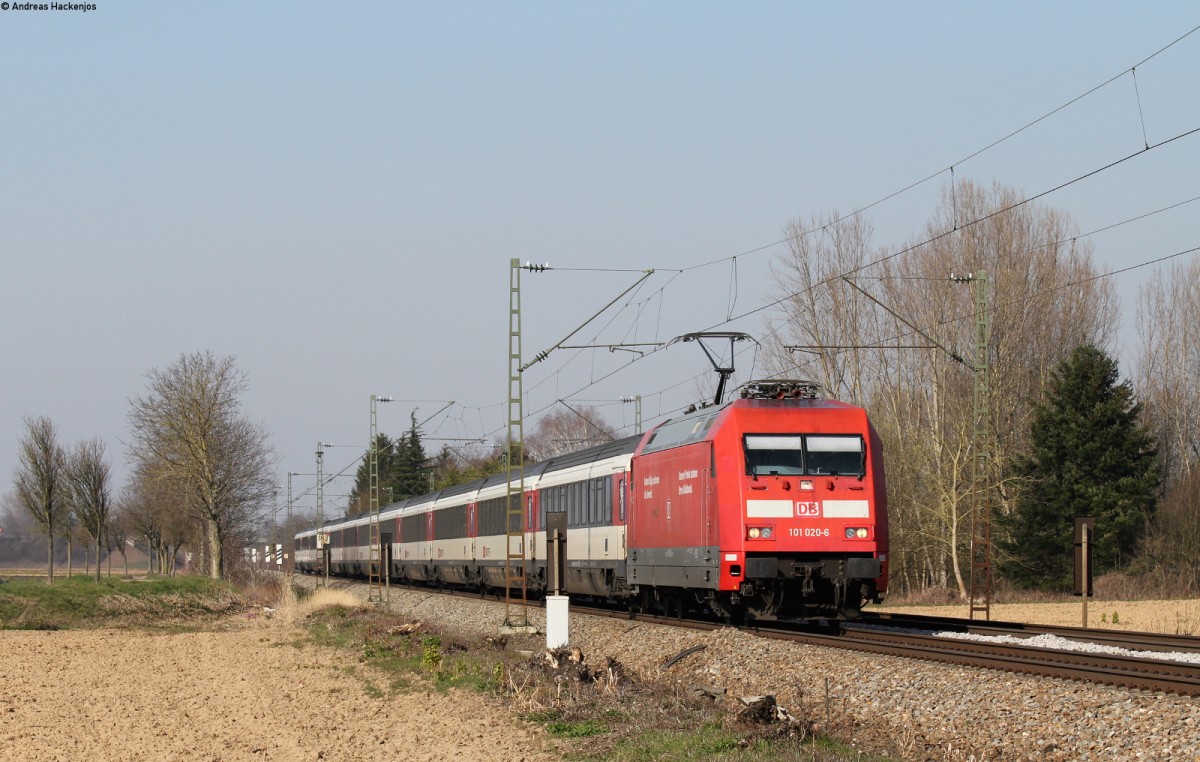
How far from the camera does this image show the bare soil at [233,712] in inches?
542

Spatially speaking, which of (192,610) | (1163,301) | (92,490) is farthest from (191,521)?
(1163,301)

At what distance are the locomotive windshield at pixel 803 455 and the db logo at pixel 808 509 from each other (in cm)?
43

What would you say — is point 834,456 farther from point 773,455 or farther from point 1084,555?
point 1084,555

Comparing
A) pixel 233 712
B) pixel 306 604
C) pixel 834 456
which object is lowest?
pixel 233 712

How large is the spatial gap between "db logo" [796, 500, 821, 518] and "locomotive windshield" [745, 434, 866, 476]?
1.40 ft

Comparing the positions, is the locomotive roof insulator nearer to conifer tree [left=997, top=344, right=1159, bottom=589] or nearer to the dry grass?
the dry grass

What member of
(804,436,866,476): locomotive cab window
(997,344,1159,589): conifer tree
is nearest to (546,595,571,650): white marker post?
(804,436,866,476): locomotive cab window

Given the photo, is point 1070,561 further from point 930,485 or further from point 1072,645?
point 1072,645

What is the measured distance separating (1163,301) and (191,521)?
4866cm

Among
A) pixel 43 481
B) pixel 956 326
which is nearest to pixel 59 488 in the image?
pixel 43 481

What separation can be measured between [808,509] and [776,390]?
6.97ft

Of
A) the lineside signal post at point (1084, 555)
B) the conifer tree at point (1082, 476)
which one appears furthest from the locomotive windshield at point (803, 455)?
the conifer tree at point (1082, 476)

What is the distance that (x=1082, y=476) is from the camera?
49.7 metres

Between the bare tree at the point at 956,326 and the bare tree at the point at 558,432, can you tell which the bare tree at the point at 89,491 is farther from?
the bare tree at the point at 558,432
